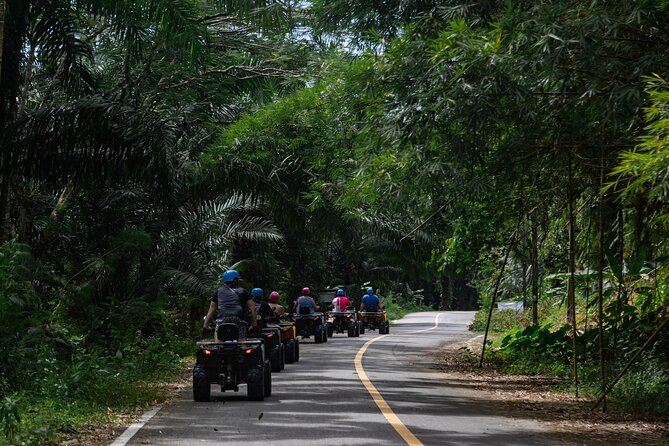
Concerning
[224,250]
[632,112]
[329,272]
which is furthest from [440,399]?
[329,272]

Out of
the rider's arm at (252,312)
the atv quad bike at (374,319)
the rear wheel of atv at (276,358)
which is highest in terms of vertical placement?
the atv quad bike at (374,319)

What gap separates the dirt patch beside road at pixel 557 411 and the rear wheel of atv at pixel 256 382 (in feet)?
10.5

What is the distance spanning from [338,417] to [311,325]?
19.6 metres

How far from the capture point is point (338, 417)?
12.4 metres

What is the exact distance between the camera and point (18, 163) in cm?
1741

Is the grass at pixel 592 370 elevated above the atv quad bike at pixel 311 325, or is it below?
below

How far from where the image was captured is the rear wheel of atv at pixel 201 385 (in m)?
14.3

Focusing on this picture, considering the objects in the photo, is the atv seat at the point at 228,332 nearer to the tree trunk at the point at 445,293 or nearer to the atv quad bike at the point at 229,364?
the atv quad bike at the point at 229,364

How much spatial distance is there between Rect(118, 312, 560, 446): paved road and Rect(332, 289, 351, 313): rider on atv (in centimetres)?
1478

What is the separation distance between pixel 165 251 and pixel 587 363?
445 inches

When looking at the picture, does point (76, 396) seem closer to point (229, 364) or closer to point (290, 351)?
point (229, 364)

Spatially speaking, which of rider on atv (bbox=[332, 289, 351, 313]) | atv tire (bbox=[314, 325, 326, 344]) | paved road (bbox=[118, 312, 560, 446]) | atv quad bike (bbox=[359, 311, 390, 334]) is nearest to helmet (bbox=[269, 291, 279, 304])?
paved road (bbox=[118, 312, 560, 446])

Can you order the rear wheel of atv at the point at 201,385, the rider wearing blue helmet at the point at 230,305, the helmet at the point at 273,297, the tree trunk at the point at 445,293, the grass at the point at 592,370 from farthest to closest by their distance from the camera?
the tree trunk at the point at 445,293
the helmet at the point at 273,297
the rider wearing blue helmet at the point at 230,305
the rear wheel of atv at the point at 201,385
the grass at the point at 592,370

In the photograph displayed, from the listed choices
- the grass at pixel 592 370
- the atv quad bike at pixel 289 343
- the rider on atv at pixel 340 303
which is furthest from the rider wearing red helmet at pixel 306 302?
the atv quad bike at pixel 289 343
